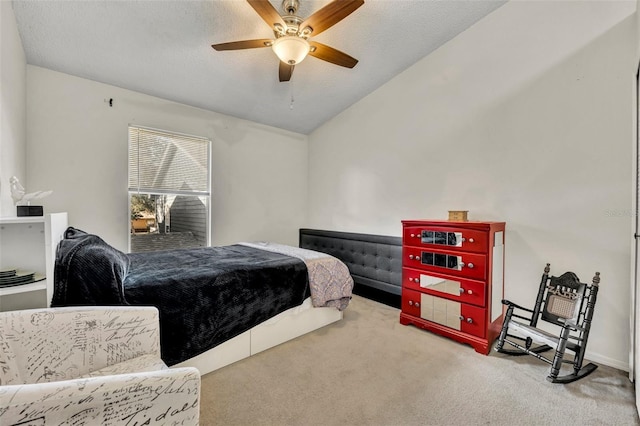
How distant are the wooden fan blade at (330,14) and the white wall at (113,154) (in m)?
2.28

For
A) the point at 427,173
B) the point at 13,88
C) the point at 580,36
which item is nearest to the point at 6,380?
the point at 13,88

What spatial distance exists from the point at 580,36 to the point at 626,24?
252 mm

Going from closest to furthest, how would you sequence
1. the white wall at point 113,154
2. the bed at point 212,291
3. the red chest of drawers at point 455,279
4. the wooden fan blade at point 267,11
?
the bed at point 212,291 → the wooden fan blade at point 267,11 → the red chest of drawers at point 455,279 → the white wall at point 113,154

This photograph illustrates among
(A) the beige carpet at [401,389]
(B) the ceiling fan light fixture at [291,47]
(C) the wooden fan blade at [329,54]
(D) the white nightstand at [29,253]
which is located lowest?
(A) the beige carpet at [401,389]

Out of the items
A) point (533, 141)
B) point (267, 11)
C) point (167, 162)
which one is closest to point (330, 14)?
point (267, 11)

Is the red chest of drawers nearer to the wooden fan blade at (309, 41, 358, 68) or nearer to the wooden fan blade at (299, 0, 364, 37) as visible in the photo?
the wooden fan blade at (309, 41, 358, 68)

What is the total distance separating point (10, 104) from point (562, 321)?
4.44 m

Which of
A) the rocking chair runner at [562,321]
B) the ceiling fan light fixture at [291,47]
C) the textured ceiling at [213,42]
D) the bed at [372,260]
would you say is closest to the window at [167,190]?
the textured ceiling at [213,42]

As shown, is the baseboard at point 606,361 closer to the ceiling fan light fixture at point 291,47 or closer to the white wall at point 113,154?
the ceiling fan light fixture at point 291,47

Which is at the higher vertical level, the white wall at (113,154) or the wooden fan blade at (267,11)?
the wooden fan blade at (267,11)

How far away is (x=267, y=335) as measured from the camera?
7.83ft

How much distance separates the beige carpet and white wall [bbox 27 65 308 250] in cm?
222

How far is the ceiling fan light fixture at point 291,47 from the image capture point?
2025 mm

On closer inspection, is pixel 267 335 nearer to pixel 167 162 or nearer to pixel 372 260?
pixel 372 260
